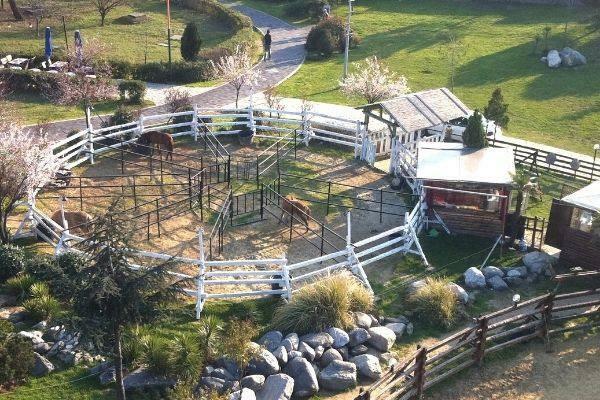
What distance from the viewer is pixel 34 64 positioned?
3719 cm

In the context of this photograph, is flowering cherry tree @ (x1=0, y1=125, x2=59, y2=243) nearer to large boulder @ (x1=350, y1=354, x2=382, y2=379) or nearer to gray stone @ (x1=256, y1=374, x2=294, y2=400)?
gray stone @ (x1=256, y1=374, x2=294, y2=400)

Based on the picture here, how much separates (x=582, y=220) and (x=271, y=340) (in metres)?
9.43

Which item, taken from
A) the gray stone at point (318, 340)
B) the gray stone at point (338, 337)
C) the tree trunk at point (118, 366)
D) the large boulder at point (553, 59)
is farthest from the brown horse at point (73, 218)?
the large boulder at point (553, 59)

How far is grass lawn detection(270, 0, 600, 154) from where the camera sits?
3438 cm

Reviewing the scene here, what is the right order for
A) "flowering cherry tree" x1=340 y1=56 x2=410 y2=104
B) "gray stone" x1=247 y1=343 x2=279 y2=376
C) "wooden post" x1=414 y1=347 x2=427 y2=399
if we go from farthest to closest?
1. "flowering cherry tree" x1=340 y1=56 x2=410 y2=104
2. "gray stone" x1=247 y1=343 x2=279 y2=376
3. "wooden post" x1=414 y1=347 x2=427 y2=399

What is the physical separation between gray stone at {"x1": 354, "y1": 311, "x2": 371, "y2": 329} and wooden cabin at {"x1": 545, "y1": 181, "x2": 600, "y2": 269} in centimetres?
662

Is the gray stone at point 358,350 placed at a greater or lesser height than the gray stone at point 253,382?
lesser

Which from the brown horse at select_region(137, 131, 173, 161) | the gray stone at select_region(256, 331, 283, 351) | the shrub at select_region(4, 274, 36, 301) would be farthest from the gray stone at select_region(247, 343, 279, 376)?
the brown horse at select_region(137, 131, 173, 161)

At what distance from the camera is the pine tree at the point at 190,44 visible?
3922cm

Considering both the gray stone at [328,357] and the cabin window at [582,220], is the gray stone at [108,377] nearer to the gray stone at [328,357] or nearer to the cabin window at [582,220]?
the gray stone at [328,357]

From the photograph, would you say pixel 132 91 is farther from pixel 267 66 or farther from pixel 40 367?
pixel 40 367

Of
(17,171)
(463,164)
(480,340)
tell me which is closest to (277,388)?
(480,340)

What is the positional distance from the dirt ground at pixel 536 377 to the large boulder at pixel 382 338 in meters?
1.53

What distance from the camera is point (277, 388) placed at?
14375mm
